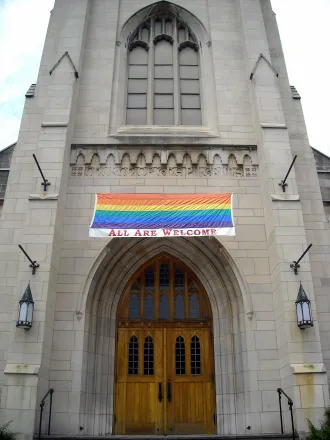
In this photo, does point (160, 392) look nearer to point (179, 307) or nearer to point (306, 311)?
point (179, 307)

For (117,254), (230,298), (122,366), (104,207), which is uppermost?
(104,207)

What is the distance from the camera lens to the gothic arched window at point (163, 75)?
14844mm

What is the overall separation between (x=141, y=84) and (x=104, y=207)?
18.3 feet

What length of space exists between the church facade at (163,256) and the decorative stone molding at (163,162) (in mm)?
40

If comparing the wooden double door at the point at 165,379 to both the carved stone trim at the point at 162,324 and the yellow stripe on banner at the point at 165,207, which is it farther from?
the yellow stripe on banner at the point at 165,207

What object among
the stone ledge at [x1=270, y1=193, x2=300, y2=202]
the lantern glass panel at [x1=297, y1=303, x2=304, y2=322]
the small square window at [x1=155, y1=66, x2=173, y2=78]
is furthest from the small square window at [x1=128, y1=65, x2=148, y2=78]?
the lantern glass panel at [x1=297, y1=303, x2=304, y2=322]

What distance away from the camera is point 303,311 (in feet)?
33.4

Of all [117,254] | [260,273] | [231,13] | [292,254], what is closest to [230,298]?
[260,273]

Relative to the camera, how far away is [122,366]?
11.7 m

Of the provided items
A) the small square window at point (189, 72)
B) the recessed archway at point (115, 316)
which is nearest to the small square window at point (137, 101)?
the small square window at point (189, 72)

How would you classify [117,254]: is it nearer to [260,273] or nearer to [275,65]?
[260,273]

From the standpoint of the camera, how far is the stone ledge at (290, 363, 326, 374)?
32.3ft

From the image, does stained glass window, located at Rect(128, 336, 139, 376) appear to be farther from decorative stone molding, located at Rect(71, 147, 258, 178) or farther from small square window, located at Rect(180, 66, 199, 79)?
small square window, located at Rect(180, 66, 199, 79)

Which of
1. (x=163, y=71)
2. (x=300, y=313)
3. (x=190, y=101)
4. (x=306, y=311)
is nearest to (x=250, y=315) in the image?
(x=300, y=313)
